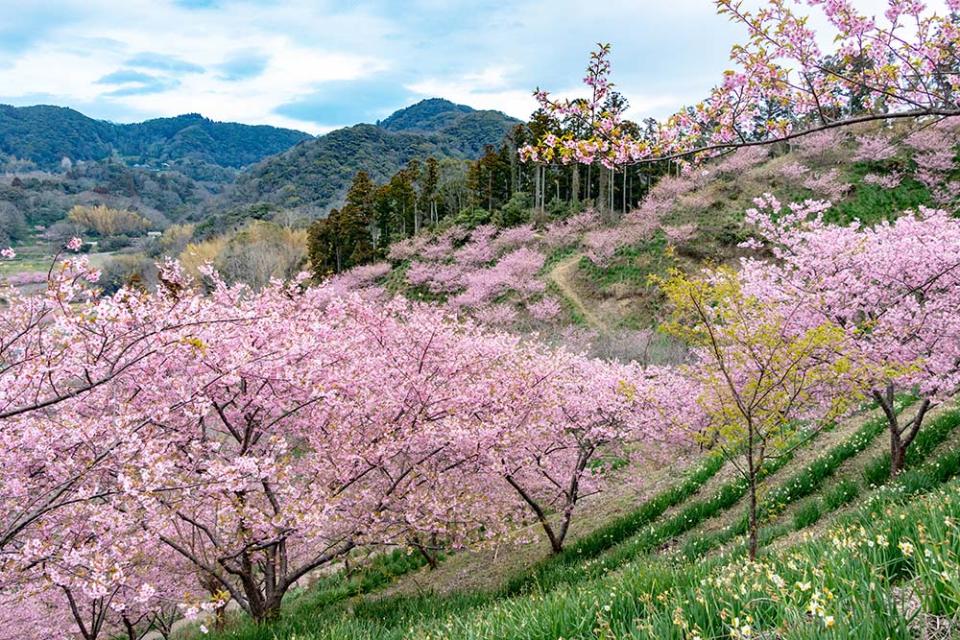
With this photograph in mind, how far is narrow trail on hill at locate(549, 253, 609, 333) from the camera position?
29.3 metres

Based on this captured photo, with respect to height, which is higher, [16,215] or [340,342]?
[16,215]

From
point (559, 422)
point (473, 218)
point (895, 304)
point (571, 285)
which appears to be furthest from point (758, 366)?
point (473, 218)

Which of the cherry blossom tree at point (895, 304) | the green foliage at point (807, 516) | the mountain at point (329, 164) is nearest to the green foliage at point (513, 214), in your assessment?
the cherry blossom tree at point (895, 304)

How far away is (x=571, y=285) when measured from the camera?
107 feet

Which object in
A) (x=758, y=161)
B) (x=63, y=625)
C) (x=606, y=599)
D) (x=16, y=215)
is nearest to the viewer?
(x=606, y=599)

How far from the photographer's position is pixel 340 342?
320 inches

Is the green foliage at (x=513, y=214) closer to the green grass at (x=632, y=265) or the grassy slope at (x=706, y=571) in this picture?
the green grass at (x=632, y=265)

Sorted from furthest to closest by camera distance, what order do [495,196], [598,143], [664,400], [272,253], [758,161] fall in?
1. [272,253]
2. [495,196]
3. [758,161]
4. [664,400]
5. [598,143]

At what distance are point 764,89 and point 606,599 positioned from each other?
4.39 meters

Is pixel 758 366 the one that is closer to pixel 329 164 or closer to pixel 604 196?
pixel 604 196

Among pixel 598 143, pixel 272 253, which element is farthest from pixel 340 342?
pixel 272 253

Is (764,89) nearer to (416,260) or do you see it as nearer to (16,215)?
(416,260)

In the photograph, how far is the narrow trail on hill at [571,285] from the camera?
2928 centimetres

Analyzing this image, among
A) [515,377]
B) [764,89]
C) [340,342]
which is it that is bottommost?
[515,377]
